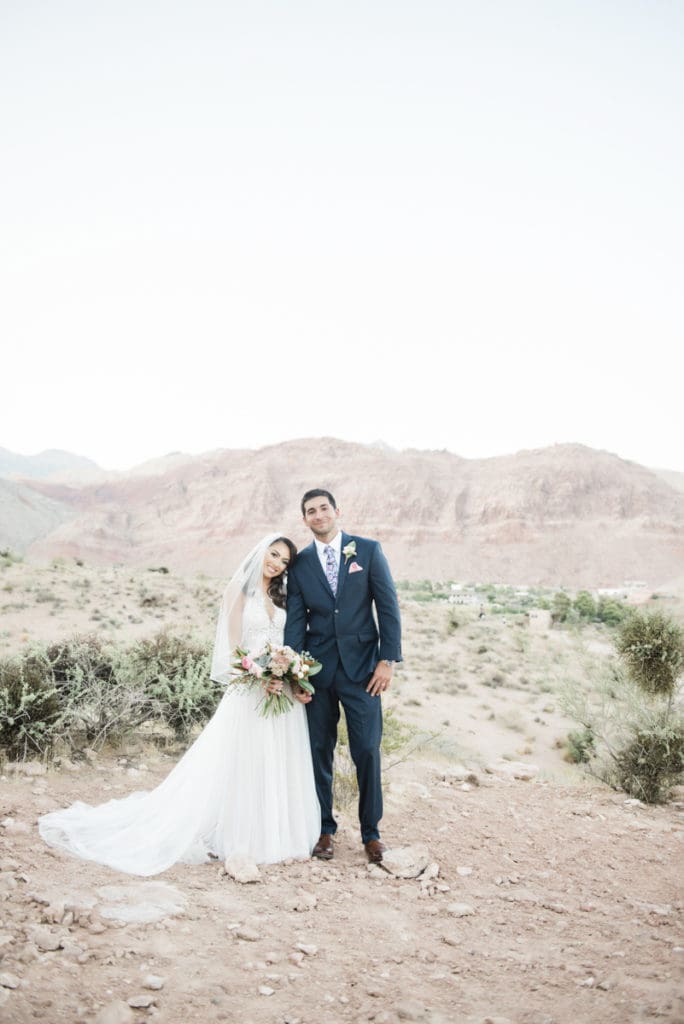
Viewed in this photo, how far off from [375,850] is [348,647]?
1.36 m

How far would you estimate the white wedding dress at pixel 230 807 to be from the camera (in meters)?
4.36

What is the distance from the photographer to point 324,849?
4480 millimetres

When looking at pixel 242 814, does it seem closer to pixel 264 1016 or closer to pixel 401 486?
pixel 264 1016

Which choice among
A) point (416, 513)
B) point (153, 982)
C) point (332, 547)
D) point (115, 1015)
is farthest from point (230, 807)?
point (416, 513)

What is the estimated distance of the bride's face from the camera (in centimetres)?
479

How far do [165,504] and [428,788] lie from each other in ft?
259

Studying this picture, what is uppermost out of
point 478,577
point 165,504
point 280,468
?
point 280,468

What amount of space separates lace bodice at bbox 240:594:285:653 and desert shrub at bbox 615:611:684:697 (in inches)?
172

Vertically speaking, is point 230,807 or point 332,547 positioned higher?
point 332,547

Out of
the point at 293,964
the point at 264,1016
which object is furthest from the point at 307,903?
the point at 264,1016

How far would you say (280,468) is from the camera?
84.1 m

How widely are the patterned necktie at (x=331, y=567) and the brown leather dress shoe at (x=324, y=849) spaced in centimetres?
167

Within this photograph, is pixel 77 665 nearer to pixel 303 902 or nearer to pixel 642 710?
pixel 303 902

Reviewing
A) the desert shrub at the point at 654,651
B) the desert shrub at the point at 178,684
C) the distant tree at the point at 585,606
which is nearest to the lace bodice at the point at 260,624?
the desert shrub at the point at 178,684
